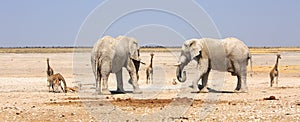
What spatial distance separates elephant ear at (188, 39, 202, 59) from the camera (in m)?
26.5

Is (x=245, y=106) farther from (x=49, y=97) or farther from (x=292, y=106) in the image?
(x=49, y=97)

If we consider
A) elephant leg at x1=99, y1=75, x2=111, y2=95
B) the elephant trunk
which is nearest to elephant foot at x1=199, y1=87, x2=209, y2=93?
the elephant trunk

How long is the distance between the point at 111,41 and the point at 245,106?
26.8ft

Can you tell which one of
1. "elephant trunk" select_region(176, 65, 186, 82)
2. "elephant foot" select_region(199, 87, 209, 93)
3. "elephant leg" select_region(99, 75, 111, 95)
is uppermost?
"elephant trunk" select_region(176, 65, 186, 82)

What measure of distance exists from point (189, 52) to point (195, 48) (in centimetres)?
76

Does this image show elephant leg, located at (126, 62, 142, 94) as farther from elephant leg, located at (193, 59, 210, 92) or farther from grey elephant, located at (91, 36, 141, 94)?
elephant leg, located at (193, 59, 210, 92)

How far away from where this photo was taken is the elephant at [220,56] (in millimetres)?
26281

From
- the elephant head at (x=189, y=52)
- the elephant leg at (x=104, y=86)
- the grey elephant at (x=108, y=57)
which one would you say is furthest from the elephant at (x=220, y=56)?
the elephant leg at (x=104, y=86)

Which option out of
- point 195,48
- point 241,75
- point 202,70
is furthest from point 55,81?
point 241,75

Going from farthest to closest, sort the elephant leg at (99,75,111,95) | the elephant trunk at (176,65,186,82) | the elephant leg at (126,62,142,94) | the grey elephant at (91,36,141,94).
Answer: the elephant trunk at (176,65,186,82) < the elephant leg at (126,62,142,94) < the elephant leg at (99,75,111,95) < the grey elephant at (91,36,141,94)

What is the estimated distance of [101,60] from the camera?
24.6m

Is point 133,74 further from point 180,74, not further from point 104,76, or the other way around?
point 180,74

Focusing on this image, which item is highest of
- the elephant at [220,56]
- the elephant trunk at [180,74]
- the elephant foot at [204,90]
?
the elephant at [220,56]

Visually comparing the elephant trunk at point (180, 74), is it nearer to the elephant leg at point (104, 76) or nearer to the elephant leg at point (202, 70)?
the elephant leg at point (202, 70)
